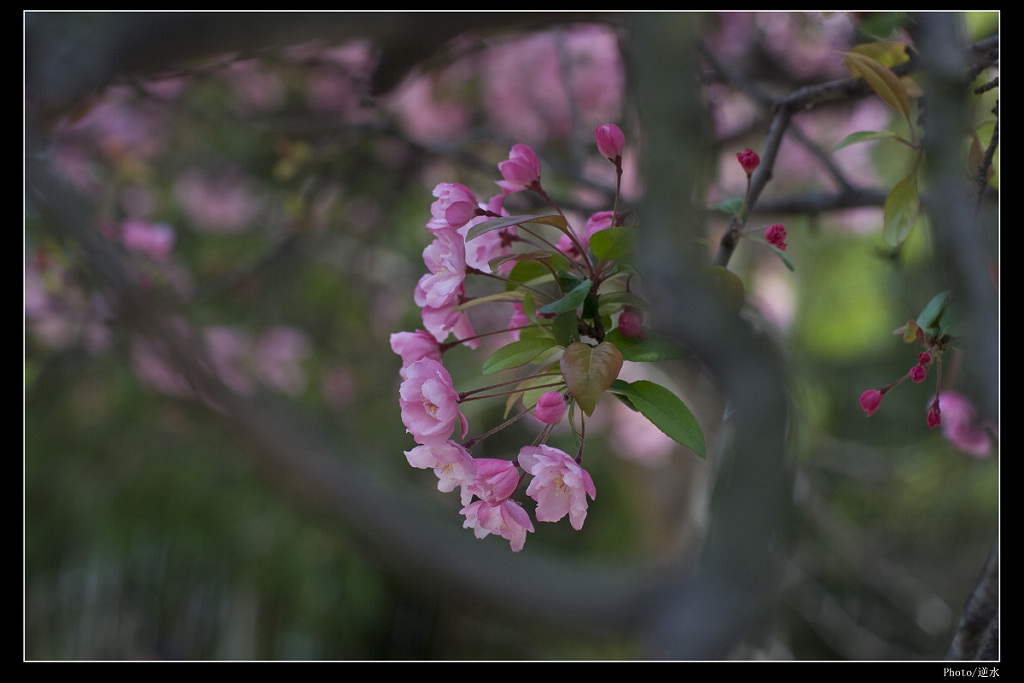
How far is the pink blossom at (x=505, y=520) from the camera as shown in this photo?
50cm

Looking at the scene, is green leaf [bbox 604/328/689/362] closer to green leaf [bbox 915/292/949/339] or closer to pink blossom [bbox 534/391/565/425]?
pink blossom [bbox 534/391/565/425]

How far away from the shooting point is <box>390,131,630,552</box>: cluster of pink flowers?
0.48 meters

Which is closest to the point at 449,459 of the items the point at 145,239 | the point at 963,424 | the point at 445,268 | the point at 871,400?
the point at 445,268

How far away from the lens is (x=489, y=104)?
2.80m

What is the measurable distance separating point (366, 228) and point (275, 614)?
144cm

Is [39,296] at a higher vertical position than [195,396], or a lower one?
lower

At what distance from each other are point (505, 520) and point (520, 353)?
12cm

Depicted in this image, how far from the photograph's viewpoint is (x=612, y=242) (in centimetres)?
50

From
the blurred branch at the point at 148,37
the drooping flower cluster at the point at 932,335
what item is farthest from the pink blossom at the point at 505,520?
the blurred branch at the point at 148,37

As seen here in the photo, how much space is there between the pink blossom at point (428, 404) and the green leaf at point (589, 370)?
0.09 meters

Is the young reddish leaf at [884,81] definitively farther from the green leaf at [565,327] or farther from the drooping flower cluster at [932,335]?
the green leaf at [565,327]
